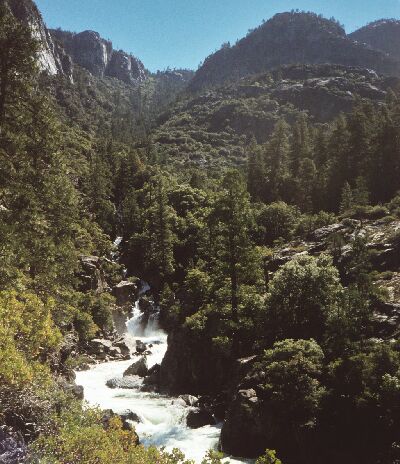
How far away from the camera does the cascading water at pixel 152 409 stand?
82.1ft

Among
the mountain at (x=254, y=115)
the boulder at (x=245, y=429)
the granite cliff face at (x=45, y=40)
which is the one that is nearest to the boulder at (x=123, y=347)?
the boulder at (x=245, y=429)

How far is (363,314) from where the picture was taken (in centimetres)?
2506

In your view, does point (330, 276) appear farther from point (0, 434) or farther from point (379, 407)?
point (0, 434)

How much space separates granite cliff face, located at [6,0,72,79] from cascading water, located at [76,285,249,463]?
417ft

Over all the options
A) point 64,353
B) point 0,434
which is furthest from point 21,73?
point 64,353

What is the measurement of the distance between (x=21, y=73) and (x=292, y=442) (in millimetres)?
24253

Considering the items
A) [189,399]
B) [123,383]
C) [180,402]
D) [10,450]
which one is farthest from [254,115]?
[10,450]

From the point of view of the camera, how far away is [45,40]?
16175 centimetres

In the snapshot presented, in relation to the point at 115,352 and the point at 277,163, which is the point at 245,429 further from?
the point at 277,163

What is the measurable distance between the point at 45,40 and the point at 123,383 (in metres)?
162

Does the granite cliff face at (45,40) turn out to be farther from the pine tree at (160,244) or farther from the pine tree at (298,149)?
the pine tree at (160,244)

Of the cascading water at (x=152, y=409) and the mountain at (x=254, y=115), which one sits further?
the mountain at (x=254, y=115)

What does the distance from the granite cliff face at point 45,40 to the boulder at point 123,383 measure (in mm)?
129983

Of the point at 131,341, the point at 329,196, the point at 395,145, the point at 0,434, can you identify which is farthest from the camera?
Result: the point at 329,196
